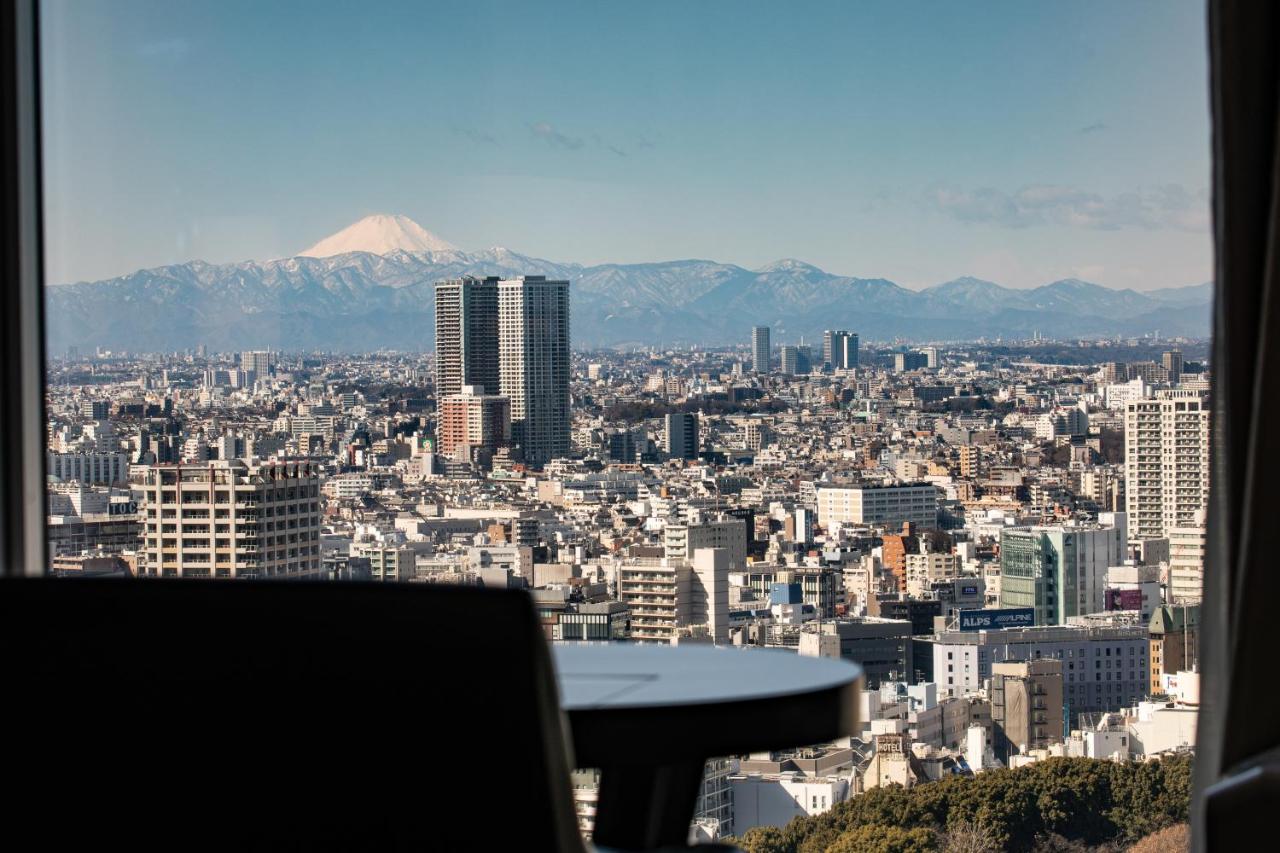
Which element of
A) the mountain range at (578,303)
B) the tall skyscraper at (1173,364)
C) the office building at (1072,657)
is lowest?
the office building at (1072,657)

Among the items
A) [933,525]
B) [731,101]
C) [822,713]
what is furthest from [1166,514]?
[731,101]

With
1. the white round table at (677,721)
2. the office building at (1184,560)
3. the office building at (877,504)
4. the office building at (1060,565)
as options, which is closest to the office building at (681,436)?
the office building at (877,504)

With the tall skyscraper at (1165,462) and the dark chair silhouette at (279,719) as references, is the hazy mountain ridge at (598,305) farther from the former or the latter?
the dark chair silhouette at (279,719)

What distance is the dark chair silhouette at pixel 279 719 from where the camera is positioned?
0.64m

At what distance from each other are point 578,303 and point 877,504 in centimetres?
157

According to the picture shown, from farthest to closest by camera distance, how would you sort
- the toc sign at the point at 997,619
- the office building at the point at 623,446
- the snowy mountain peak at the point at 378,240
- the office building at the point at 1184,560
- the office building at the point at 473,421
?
1. the office building at the point at 623,446
2. the snowy mountain peak at the point at 378,240
3. the office building at the point at 473,421
4. the toc sign at the point at 997,619
5. the office building at the point at 1184,560

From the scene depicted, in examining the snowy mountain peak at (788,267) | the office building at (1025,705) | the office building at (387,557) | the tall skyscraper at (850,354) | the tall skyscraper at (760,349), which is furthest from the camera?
the snowy mountain peak at (788,267)

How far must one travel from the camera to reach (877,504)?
590 cm

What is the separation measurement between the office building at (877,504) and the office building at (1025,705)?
4.85 feet

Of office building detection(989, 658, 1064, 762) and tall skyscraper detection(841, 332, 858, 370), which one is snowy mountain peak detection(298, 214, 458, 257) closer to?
tall skyscraper detection(841, 332, 858, 370)

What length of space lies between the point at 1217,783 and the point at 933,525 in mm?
4216

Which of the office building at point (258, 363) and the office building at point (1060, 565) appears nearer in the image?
the office building at point (1060, 565)

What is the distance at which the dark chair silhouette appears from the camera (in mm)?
642

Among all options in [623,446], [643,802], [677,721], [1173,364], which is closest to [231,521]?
[623,446]
